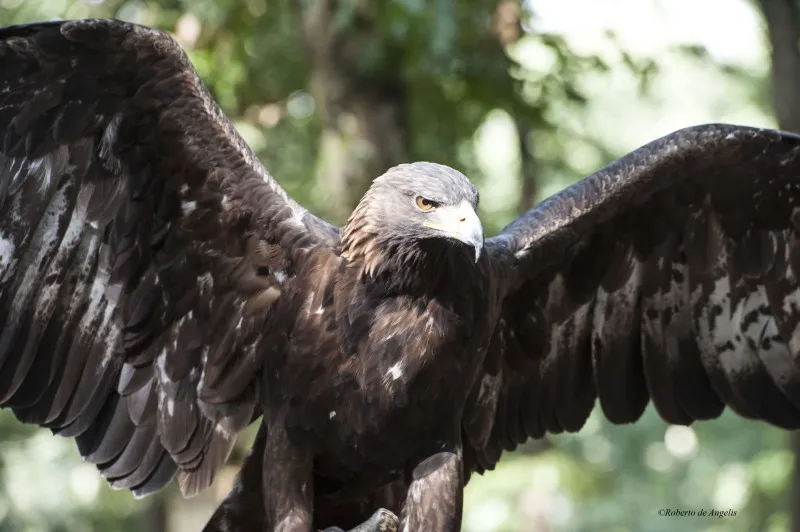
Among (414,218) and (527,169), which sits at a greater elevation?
(527,169)

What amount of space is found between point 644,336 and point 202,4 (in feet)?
16.5

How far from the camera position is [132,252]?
203 inches

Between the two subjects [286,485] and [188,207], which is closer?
[286,485]

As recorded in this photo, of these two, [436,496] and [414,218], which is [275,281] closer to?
[414,218]

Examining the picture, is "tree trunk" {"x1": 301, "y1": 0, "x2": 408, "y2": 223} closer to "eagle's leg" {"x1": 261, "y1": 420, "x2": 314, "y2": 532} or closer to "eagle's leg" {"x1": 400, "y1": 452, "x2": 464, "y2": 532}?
"eagle's leg" {"x1": 261, "y1": 420, "x2": 314, "y2": 532}

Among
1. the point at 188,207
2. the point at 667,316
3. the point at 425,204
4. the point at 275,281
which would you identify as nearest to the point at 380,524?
the point at 275,281

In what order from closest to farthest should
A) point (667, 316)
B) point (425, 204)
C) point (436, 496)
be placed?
point (425, 204) < point (436, 496) < point (667, 316)

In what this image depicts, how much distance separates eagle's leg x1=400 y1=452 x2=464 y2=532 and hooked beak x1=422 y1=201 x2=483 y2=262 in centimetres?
98

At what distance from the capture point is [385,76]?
9.59m

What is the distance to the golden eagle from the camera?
477 centimetres

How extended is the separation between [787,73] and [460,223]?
20.9ft

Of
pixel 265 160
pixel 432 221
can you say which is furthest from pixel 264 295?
pixel 265 160

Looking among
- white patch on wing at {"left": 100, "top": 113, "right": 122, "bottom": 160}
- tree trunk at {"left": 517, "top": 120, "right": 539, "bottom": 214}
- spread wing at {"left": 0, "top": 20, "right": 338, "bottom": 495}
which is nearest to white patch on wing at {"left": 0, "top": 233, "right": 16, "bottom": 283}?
spread wing at {"left": 0, "top": 20, "right": 338, "bottom": 495}

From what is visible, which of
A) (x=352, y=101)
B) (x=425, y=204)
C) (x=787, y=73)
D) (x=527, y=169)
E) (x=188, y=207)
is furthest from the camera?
(x=527, y=169)
